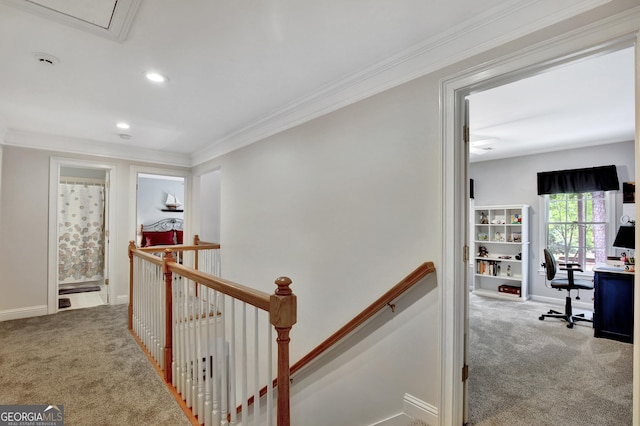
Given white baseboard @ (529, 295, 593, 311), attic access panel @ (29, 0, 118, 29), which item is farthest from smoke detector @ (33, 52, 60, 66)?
white baseboard @ (529, 295, 593, 311)

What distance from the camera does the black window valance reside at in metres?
4.61

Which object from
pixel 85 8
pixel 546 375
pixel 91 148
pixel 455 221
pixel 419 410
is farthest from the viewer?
pixel 91 148

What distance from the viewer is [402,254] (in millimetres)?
2213

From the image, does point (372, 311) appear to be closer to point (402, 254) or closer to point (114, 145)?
point (402, 254)

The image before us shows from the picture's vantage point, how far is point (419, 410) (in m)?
2.03

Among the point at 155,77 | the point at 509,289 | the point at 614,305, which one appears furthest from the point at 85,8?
the point at 509,289

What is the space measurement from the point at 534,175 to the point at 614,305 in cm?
255

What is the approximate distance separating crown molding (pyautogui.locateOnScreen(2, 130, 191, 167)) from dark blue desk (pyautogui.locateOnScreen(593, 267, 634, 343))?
6.17m

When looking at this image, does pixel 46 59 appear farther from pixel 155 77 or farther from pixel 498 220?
pixel 498 220

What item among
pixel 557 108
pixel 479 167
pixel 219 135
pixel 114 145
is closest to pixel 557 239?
pixel 479 167

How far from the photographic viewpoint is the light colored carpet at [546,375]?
2113mm

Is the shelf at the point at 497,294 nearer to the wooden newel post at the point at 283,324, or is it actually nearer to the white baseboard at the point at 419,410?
the white baseboard at the point at 419,410

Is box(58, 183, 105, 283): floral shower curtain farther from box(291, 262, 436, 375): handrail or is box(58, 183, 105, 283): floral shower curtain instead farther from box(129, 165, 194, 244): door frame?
box(291, 262, 436, 375): handrail

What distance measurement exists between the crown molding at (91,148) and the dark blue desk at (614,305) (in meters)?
6.17
